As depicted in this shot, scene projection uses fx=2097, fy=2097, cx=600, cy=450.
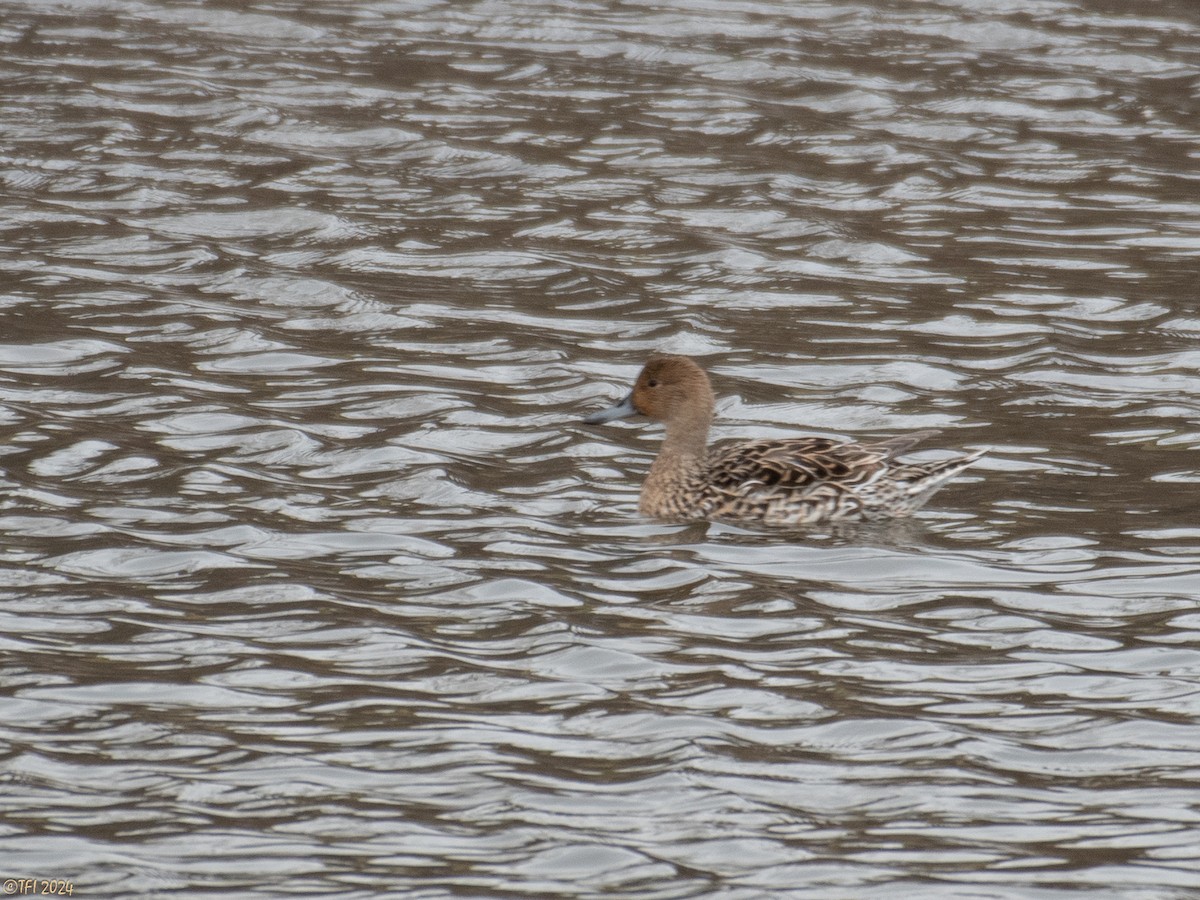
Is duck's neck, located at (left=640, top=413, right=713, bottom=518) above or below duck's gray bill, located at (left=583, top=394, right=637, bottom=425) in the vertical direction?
below

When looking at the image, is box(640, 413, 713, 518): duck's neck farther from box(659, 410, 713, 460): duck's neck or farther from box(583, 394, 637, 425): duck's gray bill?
box(583, 394, 637, 425): duck's gray bill

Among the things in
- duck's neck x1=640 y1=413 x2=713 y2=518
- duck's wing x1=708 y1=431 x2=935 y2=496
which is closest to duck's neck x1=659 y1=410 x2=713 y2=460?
duck's neck x1=640 y1=413 x2=713 y2=518

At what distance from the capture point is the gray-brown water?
20.7ft

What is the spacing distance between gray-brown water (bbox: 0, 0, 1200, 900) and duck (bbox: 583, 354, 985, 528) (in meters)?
0.16

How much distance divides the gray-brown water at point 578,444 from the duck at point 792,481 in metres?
0.16

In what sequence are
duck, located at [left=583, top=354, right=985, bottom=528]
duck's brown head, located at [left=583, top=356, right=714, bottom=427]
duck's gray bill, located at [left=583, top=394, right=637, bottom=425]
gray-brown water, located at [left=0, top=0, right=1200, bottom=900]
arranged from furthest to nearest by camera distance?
duck's gray bill, located at [left=583, top=394, right=637, bottom=425] < duck's brown head, located at [left=583, top=356, right=714, bottom=427] < duck, located at [left=583, top=354, right=985, bottom=528] < gray-brown water, located at [left=0, top=0, right=1200, bottom=900]

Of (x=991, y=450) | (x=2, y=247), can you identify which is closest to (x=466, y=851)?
(x=991, y=450)

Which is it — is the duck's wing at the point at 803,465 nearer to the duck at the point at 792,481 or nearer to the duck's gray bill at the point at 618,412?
the duck at the point at 792,481

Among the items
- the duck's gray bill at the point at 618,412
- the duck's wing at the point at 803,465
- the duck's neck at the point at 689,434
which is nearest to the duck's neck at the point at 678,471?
the duck's neck at the point at 689,434

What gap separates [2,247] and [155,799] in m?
7.98

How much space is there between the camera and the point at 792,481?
9.58 metres

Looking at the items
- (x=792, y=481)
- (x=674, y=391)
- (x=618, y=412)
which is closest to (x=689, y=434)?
(x=674, y=391)

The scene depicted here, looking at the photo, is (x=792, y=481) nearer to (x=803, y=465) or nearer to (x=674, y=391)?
(x=803, y=465)

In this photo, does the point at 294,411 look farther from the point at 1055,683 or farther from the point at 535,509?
the point at 1055,683
